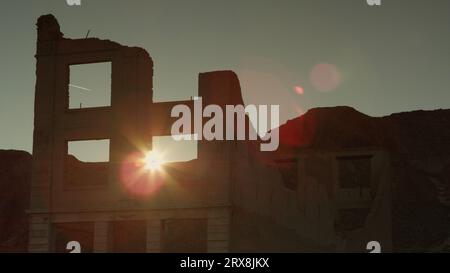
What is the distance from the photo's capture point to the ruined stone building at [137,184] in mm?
24594

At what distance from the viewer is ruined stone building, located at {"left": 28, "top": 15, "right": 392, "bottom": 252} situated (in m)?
24.6

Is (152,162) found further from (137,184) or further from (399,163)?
(399,163)

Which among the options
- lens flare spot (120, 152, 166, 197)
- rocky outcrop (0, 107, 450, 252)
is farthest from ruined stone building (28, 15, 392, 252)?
rocky outcrop (0, 107, 450, 252)

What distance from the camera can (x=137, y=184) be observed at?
2541 cm

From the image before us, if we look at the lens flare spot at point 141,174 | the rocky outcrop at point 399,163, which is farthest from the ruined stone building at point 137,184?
the rocky outcrop at point 399,163

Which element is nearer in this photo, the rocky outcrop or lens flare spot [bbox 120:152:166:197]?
lens flare spot [bbox 120:152:166:197]

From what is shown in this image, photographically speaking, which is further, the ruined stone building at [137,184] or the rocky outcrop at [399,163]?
the rocky outcrop at [399,163]

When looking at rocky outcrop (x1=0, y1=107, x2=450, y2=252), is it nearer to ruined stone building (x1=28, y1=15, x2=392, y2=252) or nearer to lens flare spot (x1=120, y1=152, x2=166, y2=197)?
ruined stone building (x1=28, y1=15, x2=392, y2=252)

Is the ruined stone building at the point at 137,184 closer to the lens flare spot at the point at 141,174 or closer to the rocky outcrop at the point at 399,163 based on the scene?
the lens flare spot at the point at 141,174

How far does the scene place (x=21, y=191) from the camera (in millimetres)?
48469

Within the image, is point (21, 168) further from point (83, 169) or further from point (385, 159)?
point (385, 159)

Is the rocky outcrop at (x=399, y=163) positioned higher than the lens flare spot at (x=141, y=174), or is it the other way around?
the rocky outcrop at (x=399, y=163)
